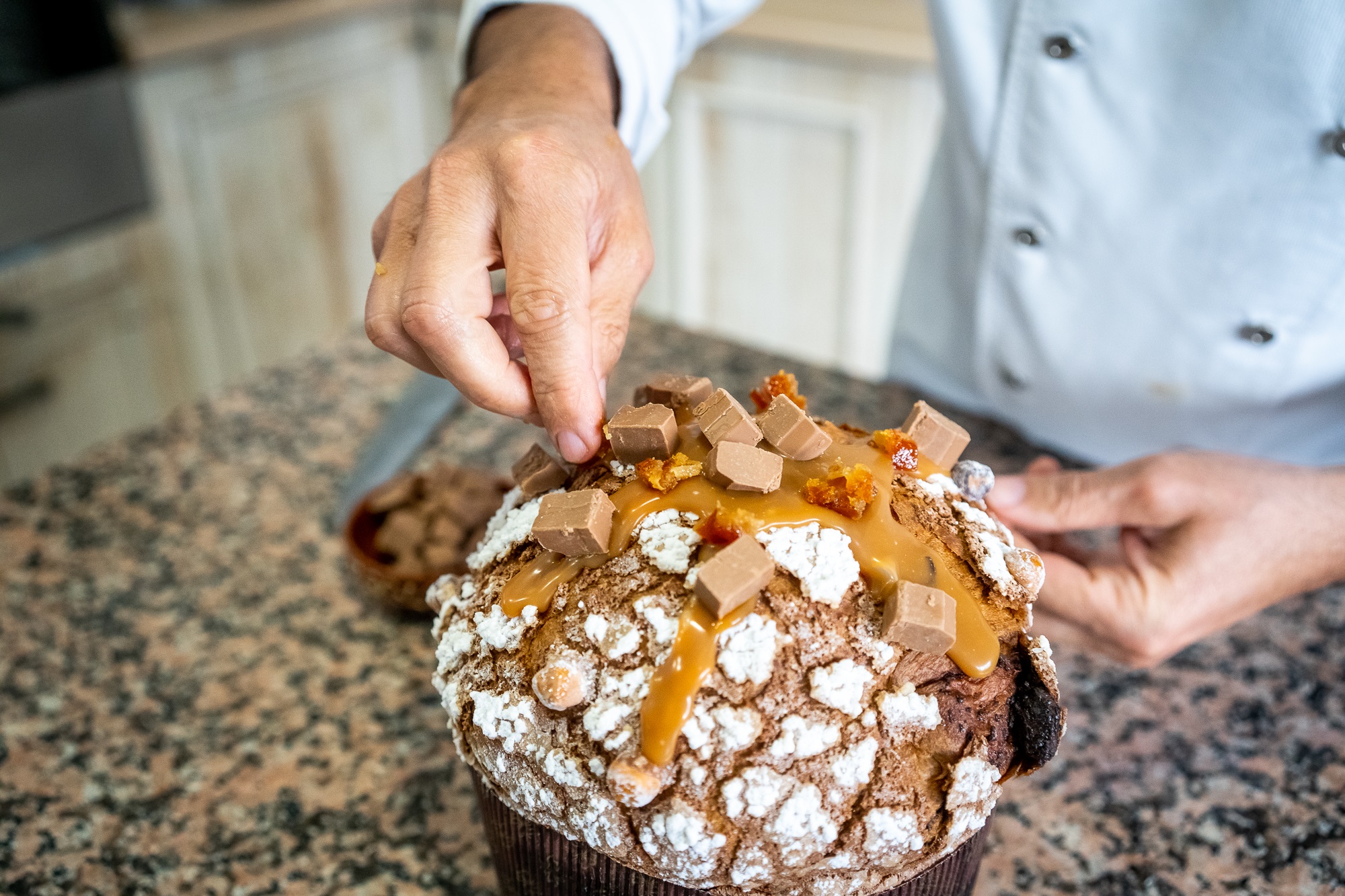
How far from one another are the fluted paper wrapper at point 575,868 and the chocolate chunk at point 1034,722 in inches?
3.1

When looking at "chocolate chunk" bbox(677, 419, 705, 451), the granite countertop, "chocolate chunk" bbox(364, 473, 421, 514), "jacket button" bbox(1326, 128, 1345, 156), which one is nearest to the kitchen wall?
the granite countertop

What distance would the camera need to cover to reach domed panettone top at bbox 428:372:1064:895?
2.34 feet

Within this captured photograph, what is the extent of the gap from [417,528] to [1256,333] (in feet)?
3.43

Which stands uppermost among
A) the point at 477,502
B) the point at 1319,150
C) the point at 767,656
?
the point at 1319,150

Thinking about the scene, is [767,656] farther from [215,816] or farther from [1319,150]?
[1319,150]

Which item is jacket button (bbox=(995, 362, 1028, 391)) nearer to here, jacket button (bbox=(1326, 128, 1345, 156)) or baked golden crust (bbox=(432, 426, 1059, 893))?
jacket button (bbox=(1326, 128, 1345, 156))

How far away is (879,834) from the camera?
717mm

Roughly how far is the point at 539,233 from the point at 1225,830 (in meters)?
0.87

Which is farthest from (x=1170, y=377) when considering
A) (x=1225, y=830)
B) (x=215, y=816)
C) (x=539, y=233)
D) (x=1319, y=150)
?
(x=215, y=816)

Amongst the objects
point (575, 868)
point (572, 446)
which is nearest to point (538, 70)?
point (572, 446)

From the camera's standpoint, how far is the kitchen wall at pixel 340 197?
249 cm

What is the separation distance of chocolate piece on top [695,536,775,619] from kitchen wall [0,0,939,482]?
1.97 meters

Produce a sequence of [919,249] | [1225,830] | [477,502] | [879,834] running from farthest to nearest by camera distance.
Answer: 1. [919,249]
2. [477,502]
3. [1225,830]
4. [879,834]

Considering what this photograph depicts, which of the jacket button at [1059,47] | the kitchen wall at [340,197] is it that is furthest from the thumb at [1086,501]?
the kitchen wall at [340,197]
